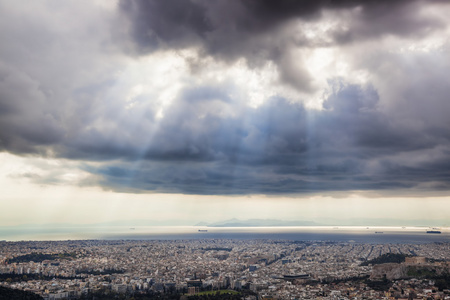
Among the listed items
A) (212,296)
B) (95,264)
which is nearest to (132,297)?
(212,296)

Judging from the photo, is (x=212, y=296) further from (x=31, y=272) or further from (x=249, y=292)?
(x=31, y=272)

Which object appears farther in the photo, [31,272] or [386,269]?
[31,272]

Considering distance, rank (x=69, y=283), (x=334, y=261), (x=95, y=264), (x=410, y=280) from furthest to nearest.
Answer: (x=334, y=261)
(x=95, y=264)
(x=69, y=283)
(x=410, y=280)

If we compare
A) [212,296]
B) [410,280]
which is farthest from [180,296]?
[410,280]

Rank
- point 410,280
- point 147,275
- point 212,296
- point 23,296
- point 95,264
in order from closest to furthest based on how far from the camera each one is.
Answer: point 23,296 < point 212,296 < point 410,280 < point 147,275 < point 95,264

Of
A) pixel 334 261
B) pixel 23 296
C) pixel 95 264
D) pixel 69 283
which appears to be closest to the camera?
pixel 23 296

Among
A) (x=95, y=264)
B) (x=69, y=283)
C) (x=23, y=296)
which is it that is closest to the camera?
(x=23, y=296)

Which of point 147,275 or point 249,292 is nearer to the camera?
point 249,292

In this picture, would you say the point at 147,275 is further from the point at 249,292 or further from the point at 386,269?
the point at 386,269

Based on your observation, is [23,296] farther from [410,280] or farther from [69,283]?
[410,280]
